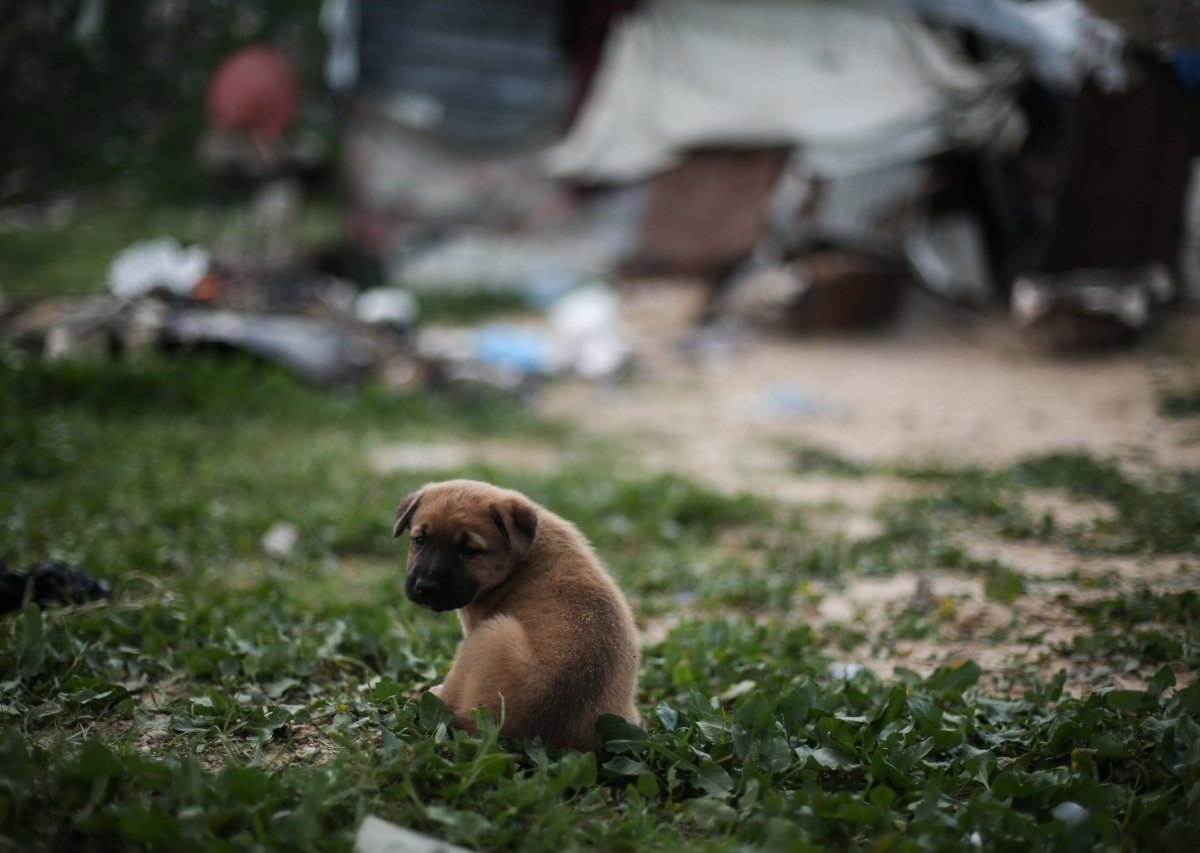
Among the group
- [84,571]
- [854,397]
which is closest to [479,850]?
[84,571]

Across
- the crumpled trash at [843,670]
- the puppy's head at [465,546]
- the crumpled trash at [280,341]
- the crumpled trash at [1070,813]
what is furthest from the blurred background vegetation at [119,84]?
the crumpled trash at [1070,813]

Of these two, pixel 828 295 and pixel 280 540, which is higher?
pixel 280 540

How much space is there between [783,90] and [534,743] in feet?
39.3

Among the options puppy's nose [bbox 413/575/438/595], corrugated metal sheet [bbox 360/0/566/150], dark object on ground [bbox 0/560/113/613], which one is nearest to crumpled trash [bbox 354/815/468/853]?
puppy's nose [bbox 413/575/438/595]

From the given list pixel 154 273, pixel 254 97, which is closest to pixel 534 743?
pixel 154 273

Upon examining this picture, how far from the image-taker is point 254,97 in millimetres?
16547

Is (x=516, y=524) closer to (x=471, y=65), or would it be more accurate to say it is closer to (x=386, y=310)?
(x=386, y=310)

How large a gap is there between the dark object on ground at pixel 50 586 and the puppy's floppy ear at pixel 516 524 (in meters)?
1.96

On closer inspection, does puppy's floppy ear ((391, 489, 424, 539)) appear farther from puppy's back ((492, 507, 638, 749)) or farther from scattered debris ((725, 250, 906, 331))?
scattered debris ((725, 250, 906, 331))

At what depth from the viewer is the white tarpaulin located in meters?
12.2

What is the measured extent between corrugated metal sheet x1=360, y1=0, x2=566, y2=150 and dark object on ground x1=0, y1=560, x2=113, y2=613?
11.8m

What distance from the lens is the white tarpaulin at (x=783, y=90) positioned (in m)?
12.2

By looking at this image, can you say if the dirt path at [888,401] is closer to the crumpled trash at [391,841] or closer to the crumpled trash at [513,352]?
the crumpled trash at [513,352]

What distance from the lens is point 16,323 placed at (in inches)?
356
